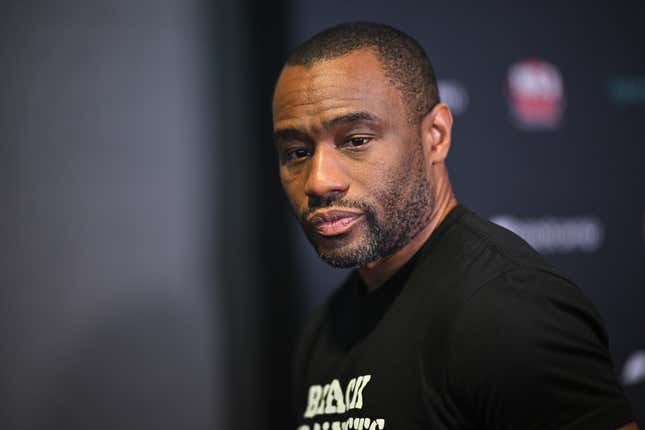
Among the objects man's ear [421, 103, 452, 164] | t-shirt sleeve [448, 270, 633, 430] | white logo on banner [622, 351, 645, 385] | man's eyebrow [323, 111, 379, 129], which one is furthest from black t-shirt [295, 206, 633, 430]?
white logo on banner [622, 351, 645, 385]

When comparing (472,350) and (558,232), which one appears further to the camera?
(558,232)

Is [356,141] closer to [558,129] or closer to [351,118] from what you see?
[351,118]

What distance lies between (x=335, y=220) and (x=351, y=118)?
17 centimetres

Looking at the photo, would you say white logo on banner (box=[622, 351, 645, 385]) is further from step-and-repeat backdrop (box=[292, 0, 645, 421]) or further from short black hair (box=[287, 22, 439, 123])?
short black hair (box=[287, 22, 439, 123])

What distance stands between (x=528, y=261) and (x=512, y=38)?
1178mm

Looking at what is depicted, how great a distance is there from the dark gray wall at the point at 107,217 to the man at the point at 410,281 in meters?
0.49

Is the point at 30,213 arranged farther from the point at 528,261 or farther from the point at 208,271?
the point at 528,261

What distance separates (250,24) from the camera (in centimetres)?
161

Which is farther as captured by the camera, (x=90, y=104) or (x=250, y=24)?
(x=250, y=24)

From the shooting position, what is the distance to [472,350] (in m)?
0.83

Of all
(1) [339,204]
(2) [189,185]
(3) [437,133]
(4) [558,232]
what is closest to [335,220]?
(1) [339,204]

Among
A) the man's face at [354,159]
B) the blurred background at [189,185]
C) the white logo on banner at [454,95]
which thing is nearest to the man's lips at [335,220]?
the man's face at [354,159]

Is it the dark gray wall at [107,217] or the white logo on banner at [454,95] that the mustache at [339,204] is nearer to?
the dark gray wall at [107,217]

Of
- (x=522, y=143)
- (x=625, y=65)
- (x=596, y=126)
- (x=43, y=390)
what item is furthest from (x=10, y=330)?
(x=625, y=65)
